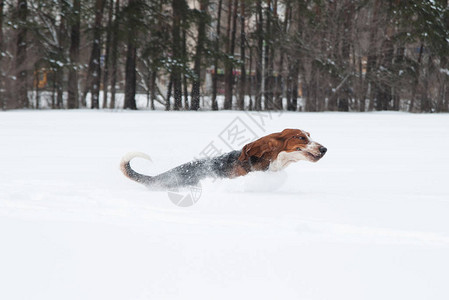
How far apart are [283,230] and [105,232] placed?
3.14 feet

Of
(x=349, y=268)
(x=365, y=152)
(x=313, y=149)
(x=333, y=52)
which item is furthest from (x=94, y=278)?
(x=333, y=52)

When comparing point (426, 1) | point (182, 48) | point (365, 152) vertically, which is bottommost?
point (365, 152)

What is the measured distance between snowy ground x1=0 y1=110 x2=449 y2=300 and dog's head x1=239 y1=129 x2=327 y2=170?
6.4 inches

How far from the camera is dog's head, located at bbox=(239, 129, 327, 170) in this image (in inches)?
141

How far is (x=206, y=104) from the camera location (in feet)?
72.5

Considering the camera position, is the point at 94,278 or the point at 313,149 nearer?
the point at 94,278

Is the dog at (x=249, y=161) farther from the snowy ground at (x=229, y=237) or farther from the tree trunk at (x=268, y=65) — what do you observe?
the tree trunk at (x=268, y=65)

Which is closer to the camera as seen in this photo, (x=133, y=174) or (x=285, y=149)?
(x=285, y=149)

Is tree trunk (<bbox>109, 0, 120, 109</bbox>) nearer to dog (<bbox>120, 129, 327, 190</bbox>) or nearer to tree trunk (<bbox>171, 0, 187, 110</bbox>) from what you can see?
tree trunk (<bbox>171, 0, 187, 110</bbox>)

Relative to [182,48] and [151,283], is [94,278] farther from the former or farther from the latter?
[182,48]

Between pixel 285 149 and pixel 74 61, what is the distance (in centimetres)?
1798

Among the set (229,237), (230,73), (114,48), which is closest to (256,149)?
(229,237)

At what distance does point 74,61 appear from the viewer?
1955 centimetres

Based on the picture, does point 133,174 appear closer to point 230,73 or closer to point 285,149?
point 285,149
